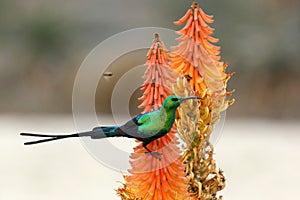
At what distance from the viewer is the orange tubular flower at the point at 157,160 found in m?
0.89

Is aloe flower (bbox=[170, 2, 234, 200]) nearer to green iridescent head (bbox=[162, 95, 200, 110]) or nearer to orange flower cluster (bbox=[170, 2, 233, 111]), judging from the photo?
orange flower cluster (bbox=[170, 2, 233, 111])

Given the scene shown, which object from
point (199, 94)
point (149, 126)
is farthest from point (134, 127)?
point (199, 94)

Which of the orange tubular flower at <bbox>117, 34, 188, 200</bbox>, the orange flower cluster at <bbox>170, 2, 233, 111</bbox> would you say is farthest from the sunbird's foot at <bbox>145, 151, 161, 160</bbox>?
the orange flower cluster at <bbox>170, 2, 233, 111</bbox>

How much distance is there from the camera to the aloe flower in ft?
3.10

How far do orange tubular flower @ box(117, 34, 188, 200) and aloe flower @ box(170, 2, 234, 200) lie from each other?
0.04 metres

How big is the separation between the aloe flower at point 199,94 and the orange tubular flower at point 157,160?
4 cm

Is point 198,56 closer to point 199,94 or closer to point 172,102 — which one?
point 199,94

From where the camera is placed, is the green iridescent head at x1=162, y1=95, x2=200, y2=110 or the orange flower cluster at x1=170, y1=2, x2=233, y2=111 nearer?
the green iridescent head at x1=162, y1=95, x2=200, y2=110

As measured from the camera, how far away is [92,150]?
0.87 m

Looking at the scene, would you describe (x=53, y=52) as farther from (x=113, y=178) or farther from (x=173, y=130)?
(x=173, y=130)

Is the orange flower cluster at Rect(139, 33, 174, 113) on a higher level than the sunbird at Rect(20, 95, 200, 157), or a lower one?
higher

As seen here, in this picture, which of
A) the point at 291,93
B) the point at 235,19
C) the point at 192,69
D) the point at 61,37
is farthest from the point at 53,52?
the point at 192,69

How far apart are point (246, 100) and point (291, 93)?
0.29 meters

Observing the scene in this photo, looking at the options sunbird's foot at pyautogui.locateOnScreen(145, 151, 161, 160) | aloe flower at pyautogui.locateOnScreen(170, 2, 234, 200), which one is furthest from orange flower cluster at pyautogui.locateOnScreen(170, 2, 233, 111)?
sunbird's foot at pyautogui.locateOnScreen(145, 151, 161, 160)
